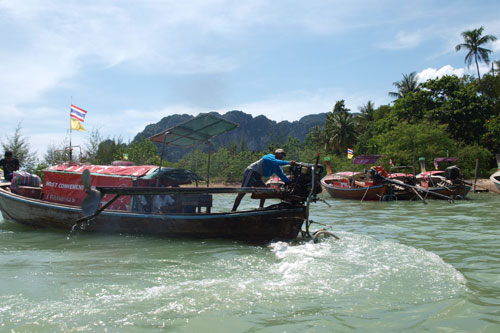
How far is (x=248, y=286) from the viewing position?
4195mm

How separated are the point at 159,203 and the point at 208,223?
1.57 meters

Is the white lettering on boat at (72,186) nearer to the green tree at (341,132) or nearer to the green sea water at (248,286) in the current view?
the green sea water at (248,286)

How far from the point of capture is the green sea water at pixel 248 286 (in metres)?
3.23

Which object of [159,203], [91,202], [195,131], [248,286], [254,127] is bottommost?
[248,286]

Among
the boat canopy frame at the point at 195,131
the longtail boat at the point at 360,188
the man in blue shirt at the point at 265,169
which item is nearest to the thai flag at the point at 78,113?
the boat canopy frame at the point at 195,131

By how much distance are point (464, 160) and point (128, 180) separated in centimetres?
2852

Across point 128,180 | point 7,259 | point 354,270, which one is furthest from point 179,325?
point 128,180

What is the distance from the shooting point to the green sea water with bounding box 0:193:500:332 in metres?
3.23

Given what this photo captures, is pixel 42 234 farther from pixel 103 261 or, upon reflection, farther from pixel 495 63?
pixel 495 63

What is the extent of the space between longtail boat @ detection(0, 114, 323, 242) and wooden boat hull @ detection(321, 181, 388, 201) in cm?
1415

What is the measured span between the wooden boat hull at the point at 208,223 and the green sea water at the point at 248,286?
9.0 inches

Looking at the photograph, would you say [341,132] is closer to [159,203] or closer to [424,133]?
[424,133]

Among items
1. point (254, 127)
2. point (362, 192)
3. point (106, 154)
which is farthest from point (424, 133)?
point (254, 127)

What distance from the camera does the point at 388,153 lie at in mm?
30625
